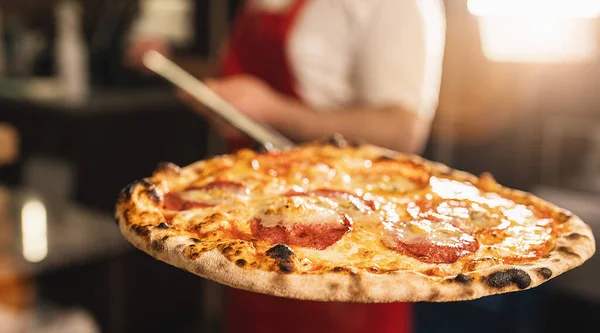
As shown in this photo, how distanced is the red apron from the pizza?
584 millimetres

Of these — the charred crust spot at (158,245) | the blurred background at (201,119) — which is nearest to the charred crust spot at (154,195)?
the charred crust spot at (158,245)

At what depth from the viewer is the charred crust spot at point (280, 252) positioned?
2.63 ft

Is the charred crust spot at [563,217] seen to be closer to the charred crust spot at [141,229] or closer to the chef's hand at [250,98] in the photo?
the charred crust spot at [141,229]

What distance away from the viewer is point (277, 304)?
1735mm

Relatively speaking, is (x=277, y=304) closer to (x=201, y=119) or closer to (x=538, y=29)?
(x=201, y=119)

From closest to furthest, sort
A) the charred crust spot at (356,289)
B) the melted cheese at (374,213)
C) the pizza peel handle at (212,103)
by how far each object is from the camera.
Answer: the charred crust spot at (356,289), the melted cheese at (374,213), the pizza peel handle at (212,103)

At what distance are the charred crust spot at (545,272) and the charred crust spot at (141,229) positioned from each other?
506 millimetres

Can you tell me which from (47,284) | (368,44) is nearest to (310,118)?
(368,44)

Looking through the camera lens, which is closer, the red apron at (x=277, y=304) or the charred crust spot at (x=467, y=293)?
the charred crust spot at (x=467, y=293)

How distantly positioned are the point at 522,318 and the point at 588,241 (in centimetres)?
272

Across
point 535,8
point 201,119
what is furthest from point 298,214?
point 535,8

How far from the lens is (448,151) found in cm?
421

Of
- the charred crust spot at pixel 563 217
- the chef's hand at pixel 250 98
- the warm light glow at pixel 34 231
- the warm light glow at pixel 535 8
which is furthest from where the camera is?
the warm light glow at pixel 535 8

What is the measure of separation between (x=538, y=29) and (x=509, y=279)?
134 inches
